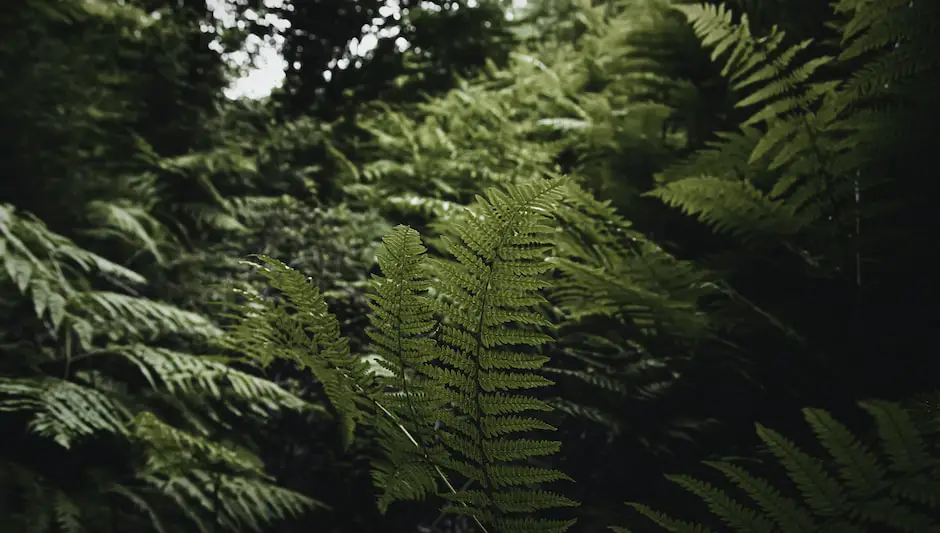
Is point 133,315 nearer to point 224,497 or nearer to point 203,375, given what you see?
point 203,375

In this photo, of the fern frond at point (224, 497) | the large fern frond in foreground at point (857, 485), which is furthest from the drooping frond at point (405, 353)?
the fern frond at point (224, 497)

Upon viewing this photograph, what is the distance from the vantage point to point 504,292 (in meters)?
0.79

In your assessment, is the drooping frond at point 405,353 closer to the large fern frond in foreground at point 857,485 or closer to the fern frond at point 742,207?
the large fern frond in foreground at point 857,485

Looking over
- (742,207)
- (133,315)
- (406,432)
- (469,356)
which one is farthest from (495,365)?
(133,315)

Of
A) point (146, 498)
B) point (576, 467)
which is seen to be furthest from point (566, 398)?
point (146, 498)

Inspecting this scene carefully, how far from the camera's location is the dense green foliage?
31.2 inches

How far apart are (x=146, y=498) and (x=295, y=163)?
2.81 m

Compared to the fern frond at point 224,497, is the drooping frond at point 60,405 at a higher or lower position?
higher

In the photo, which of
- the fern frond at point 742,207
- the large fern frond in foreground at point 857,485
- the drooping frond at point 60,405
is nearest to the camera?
the large fern frond in foreground at point 857,485

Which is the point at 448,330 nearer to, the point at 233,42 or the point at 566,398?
the point at 566,398

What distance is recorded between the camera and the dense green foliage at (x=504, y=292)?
2.60 feet

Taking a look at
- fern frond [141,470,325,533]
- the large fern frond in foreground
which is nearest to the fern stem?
the large fern frond in foreground

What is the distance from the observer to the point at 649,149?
2162mm

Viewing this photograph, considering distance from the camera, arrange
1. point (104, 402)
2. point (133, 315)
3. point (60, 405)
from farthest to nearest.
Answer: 1. point (133, 315)
2. point (104, 402)
3. point (60, 405)
